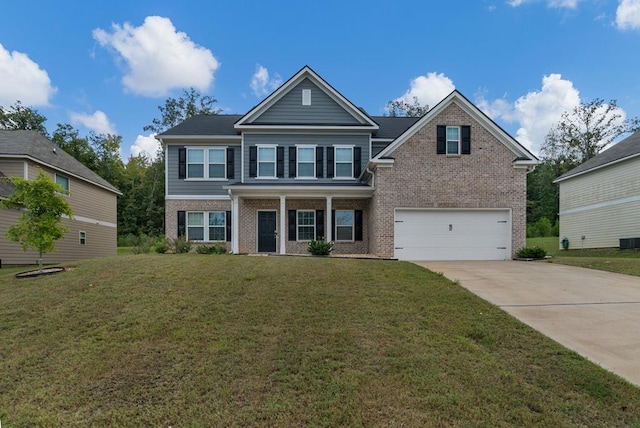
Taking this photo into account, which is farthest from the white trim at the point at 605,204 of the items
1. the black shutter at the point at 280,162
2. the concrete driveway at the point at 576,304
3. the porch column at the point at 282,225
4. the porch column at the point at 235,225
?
the porch column at the point at 235,225

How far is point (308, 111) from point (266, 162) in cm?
310

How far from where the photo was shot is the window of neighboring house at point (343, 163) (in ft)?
52.6

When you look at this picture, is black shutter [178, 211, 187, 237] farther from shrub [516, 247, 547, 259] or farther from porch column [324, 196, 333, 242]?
shrub [516, 247, 547, 259]

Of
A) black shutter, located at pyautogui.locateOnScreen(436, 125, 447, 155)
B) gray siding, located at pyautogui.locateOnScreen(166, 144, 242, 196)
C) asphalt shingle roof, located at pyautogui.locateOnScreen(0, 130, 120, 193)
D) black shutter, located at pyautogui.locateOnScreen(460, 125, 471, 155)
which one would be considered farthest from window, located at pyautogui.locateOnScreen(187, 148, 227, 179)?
black shutter, located at pyautogui.locateOnScreen(460, 125, 471, 155)

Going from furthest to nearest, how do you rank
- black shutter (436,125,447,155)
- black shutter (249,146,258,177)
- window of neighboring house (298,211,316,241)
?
1. black shutter (249,146,258,177)
2. window of neighboring house (298,211,316,241)
3. black shutter (436,125,447,155)

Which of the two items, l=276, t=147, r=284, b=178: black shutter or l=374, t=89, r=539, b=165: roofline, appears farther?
l=276, t=147, r=284, b=178: black shutter

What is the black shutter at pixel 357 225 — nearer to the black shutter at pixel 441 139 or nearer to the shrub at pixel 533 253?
the black shutter at pixel 441 139

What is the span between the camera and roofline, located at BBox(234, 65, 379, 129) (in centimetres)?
1582

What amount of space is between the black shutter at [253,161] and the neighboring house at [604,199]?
18.2m

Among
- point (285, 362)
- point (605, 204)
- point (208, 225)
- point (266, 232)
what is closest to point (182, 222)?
point (208, 225)

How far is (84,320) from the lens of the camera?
5.62 meters

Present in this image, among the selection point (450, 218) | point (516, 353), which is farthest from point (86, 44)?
point (516, 353)

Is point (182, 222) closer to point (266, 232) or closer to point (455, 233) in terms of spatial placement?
point (266, 232)

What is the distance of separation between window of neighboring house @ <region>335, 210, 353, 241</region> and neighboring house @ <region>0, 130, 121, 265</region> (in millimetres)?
10593
